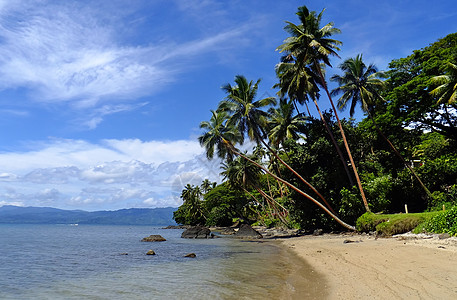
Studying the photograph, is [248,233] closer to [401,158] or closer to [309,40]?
[401,158]

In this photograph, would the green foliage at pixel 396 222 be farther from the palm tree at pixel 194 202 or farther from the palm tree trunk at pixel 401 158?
the palm tree at pixel 194 202

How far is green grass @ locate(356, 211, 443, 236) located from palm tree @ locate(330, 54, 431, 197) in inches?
447

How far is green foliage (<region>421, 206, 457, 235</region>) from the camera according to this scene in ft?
45.7

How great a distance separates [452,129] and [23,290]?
34681 millimetres

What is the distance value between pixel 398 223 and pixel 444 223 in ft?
15.4

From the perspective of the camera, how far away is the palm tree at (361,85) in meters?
31.7

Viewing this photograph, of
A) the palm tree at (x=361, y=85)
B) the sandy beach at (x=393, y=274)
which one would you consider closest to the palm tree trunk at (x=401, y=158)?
the palm tree at (x=361, y=85)

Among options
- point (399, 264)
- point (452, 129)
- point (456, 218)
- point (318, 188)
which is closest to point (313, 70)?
point (318, 188)

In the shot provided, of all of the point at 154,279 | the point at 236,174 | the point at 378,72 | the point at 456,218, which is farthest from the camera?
the point at 236,174

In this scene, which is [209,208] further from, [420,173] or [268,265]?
[268,265]

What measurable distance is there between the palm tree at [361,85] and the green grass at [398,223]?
11.3 m

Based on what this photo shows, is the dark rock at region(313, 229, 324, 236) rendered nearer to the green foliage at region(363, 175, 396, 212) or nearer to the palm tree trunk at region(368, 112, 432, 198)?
the green foliage at region(363, 175, 396, 212)

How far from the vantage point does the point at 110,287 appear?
1148 cm

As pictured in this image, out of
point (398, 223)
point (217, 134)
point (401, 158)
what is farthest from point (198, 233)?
point (398, 223)
